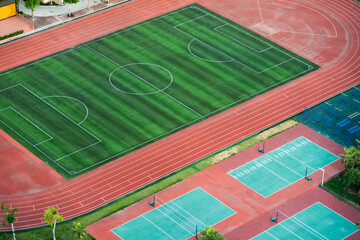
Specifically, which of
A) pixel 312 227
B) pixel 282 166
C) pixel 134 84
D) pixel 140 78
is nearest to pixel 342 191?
pixel 312 227

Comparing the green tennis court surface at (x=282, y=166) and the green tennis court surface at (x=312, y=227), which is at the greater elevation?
the green tennis court surface at (x=282, y=166)

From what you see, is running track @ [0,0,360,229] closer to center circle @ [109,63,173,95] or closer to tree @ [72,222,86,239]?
tree @ [72,222,86,239]

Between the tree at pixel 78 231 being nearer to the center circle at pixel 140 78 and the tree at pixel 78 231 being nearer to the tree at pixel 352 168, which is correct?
the center circle at pixel 140 78

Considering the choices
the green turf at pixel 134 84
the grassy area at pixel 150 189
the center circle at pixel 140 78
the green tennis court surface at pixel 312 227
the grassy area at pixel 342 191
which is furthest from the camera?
the center circle at pixel 140 78

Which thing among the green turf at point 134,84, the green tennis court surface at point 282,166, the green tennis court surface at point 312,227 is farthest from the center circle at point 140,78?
the green tennis court surface at point 312,227

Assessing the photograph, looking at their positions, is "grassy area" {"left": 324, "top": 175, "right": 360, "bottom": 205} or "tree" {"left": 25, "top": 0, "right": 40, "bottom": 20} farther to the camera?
"tree" {"left": 25, "top": 0, "right": 40, "bottom": 20}

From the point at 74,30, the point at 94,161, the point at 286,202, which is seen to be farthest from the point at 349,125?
the point at 74,30

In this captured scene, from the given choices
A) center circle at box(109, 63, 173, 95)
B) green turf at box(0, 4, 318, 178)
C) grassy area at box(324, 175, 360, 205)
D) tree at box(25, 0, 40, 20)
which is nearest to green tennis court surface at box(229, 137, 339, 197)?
grassy area at box(324, 175, 360, 205)
